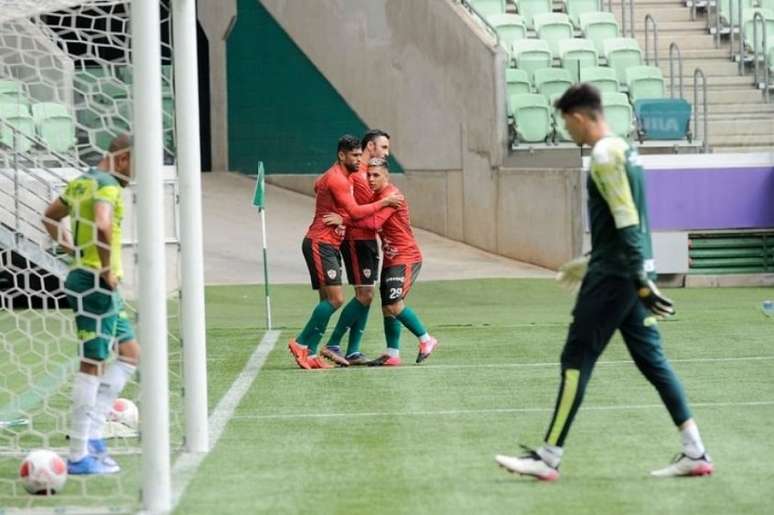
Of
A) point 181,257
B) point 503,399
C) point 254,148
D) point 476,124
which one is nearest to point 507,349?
point 503,399

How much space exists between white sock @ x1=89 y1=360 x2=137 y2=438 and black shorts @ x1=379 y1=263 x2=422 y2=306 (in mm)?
5249

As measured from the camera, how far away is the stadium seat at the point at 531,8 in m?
29.2

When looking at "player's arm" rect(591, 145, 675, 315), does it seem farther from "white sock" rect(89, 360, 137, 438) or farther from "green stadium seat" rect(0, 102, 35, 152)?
"green stadium seat" rect(0, 102, 35, 152)

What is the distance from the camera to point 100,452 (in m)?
9.97

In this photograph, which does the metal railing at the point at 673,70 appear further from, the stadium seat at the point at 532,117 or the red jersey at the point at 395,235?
the red jersey at the point at 395,235

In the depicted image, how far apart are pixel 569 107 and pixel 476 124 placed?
59.1ft

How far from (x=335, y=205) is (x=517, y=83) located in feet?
40.1

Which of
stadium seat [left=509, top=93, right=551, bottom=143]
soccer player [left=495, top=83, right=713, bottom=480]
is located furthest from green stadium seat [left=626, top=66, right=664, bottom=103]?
soccer player [left=495, top=83, right=713, bottom=480]

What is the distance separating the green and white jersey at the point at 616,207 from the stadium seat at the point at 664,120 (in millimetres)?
16053

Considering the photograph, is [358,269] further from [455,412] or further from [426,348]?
[455,412]

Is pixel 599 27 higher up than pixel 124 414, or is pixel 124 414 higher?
pixel 599 27

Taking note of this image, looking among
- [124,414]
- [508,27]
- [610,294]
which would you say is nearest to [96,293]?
[124,414]

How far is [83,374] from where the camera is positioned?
32.4 feet

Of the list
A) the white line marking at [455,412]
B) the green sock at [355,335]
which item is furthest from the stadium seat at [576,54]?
the white line marking at [455,412]
